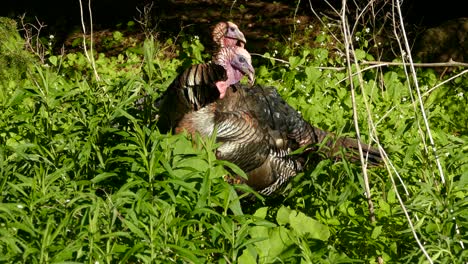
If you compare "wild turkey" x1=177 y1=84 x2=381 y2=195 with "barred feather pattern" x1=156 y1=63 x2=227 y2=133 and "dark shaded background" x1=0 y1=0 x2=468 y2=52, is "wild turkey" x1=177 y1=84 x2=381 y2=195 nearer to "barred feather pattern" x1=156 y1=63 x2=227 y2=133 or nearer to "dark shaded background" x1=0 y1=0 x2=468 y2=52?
"barred feather pattern" x1=156 y1=63 x2=227 y2=133

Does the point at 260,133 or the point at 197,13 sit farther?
the point at 197,13

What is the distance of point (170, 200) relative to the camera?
14.0ft

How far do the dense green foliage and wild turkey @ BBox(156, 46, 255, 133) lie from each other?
0.12 meters

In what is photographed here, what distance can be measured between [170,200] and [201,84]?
0.98 meters

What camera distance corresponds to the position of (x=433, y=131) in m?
6.74

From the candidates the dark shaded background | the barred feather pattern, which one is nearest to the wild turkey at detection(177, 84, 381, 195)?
the barred feather pattern

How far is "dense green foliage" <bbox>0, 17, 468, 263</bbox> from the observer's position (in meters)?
3.86

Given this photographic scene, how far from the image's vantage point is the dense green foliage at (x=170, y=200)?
386 cm

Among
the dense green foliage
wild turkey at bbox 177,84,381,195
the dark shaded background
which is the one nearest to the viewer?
the dense green foliage

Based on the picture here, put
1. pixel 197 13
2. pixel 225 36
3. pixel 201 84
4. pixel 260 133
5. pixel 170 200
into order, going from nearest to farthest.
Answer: pixel 170 200, pixel 201 84, pixel 225 36, pixel 260 133, pixel 197 13

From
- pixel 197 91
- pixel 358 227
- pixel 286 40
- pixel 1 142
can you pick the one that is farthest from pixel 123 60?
pixel 358 227

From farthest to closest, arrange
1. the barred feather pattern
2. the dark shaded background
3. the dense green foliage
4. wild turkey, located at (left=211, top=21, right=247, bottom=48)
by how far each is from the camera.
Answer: the dark shaded background
wild turkey, located at (left=211, top=21, right=247, bottom=48)
the barred feather pattern
the dense green foliage

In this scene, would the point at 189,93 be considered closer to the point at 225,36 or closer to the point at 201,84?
the point at 201,84

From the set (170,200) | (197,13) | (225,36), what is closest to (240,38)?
(225,36)
